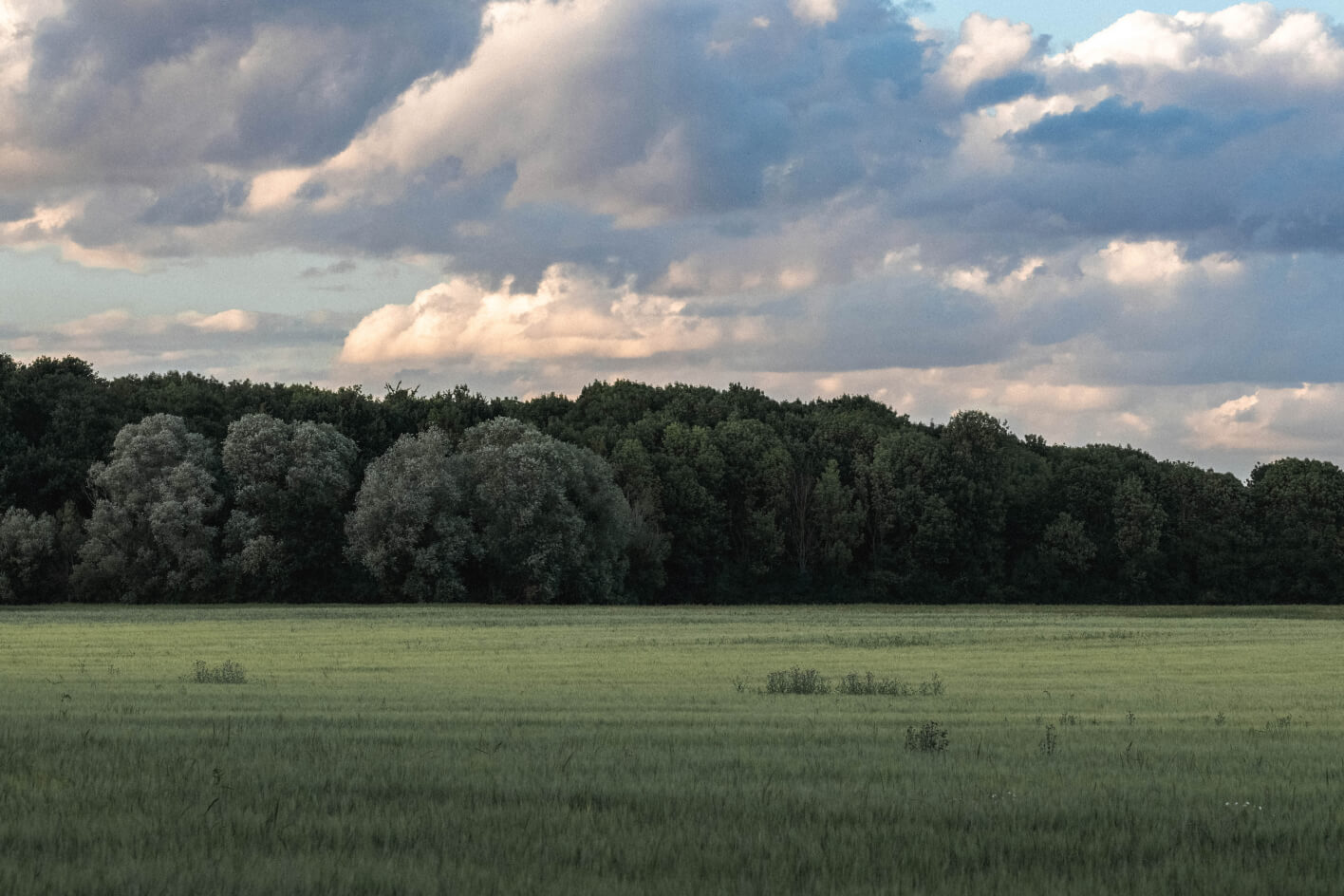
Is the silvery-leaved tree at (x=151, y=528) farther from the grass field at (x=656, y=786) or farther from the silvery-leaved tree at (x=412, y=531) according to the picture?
the grass field at (x=656, y=786)

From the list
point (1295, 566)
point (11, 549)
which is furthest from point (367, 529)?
point (1295, 566)

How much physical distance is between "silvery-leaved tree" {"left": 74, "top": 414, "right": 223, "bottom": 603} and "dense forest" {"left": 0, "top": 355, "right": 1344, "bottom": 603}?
0.16 metres

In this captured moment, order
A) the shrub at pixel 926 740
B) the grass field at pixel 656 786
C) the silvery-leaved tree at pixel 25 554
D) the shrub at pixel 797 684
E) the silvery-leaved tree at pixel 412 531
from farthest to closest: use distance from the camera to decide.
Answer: the silvery-leaved tree at pixel 412 531, the silvery-leaved tree at pixel 25 554, the shrub at pixel 797 684, the shrub at pixel 926 740, the grass field at pixel 656 786

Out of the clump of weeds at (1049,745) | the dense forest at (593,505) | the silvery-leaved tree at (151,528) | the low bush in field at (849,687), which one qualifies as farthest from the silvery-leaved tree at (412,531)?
the clump of weeds at (1049,745)

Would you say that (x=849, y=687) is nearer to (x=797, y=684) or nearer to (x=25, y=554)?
(x=797, y=684)

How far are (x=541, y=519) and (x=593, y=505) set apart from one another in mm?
4966

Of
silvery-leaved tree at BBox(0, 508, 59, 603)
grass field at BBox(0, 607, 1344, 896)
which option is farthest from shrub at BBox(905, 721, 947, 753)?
silvery-leaved tree at BBox(0, 508, 59, 603)

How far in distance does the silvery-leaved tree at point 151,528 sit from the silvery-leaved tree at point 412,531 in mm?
9796

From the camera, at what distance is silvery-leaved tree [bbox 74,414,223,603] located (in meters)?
91.4

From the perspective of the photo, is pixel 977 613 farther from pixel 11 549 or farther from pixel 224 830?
pixel 224 830

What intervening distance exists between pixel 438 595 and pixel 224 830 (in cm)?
8364

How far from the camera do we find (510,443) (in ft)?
331

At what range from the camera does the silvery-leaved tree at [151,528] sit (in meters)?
91.4

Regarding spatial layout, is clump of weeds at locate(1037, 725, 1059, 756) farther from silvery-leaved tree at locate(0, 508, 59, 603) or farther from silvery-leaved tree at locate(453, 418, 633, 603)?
silvery-leaved tree at locate(0, 508, 59, 603)
